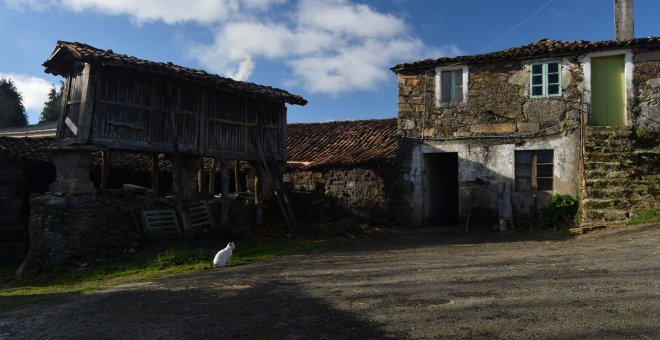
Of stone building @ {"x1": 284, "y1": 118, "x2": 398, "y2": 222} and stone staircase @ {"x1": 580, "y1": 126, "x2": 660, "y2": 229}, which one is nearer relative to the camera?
stone staircase @ {"x1": 580, "y1": 126, "x2": 660, "y2": 229}

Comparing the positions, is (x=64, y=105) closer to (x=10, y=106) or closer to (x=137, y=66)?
(x=137, y=66)

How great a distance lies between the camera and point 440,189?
53.5 ft

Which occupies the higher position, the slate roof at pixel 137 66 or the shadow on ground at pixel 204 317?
the slate roof at pixel 137 66

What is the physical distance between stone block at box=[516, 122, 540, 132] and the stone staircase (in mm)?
1291

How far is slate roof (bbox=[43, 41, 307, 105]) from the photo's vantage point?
35.8 feet

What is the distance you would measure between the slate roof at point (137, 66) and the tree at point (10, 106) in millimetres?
29542

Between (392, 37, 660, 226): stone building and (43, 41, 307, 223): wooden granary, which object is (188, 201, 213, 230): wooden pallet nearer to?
(43, 41, 307, 223): wooden granary

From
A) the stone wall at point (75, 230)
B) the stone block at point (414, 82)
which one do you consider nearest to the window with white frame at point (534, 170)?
the stone block at point (414, 82)

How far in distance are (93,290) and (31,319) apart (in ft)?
6.23

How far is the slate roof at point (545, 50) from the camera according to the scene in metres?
12.8

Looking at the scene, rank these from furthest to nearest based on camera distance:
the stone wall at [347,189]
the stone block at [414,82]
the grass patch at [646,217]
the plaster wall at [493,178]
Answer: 1. the stone wall at [347,189]
2. the stone block at [414,82]
3. the plaster wall at [493,178]
4. the grass patch at [646,217]

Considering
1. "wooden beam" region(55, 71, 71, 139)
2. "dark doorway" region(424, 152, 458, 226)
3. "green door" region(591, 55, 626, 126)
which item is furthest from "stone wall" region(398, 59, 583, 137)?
"wooden beam" region(55, 71, 71, 139)

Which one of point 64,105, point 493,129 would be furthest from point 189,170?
point 493,129

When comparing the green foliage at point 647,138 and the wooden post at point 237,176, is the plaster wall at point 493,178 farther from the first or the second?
the wooden post at point 237,176
